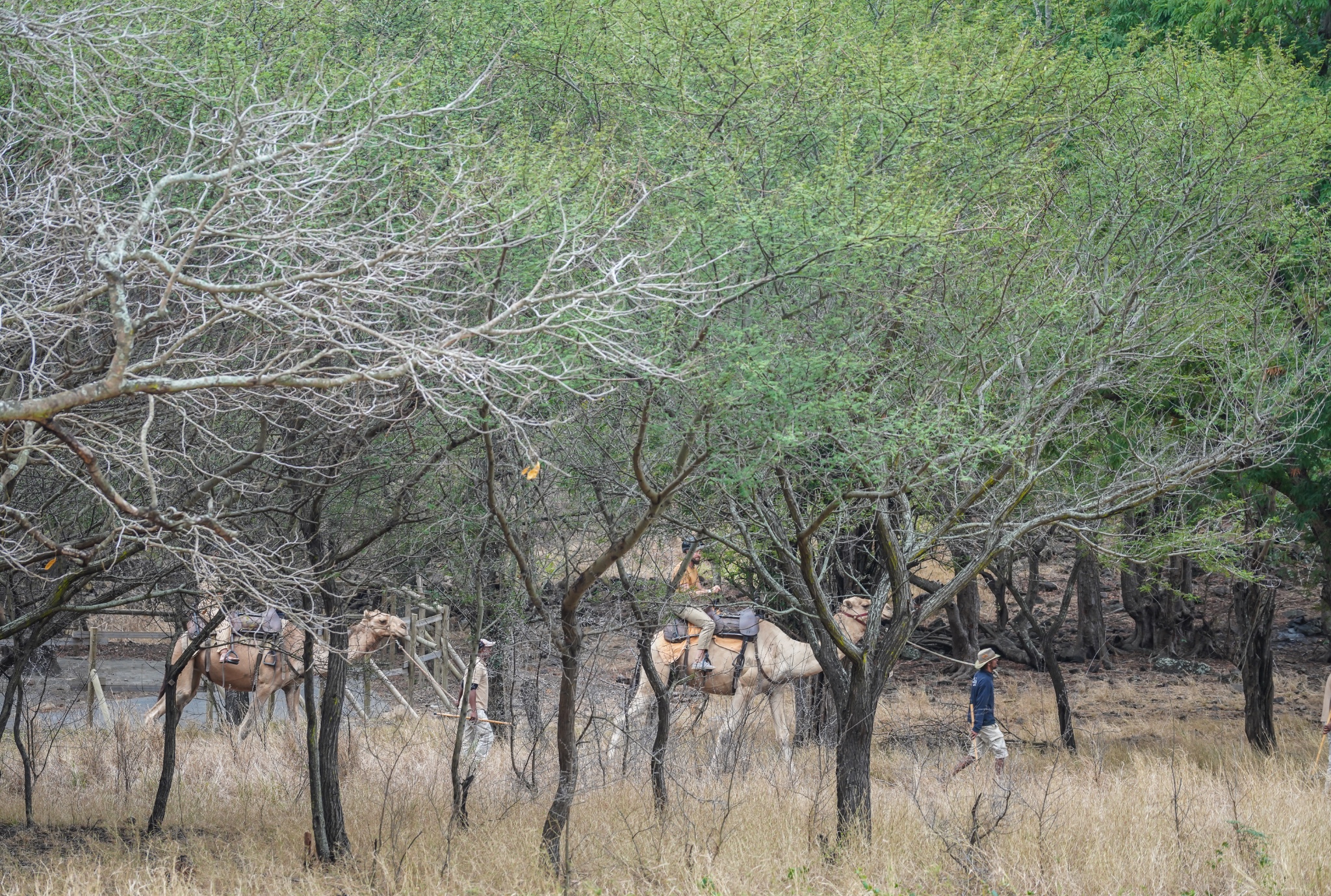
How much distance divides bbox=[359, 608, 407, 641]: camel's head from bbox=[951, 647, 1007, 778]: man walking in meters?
6.91

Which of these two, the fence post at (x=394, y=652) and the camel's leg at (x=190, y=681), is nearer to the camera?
the camel's leg at (x=190, y=681)

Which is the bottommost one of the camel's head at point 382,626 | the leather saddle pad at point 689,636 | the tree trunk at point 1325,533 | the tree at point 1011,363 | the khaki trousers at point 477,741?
the khaki trousers at point 477,741

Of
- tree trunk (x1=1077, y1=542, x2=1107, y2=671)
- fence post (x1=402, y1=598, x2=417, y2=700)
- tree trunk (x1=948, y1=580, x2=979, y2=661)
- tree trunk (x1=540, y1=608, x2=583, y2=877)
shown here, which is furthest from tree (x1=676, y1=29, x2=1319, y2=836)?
tree trunk (x1=1077, y1=542, x2=1107, y2=671)

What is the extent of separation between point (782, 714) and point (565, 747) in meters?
6.48

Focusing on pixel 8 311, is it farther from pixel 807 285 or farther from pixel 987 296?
pixel 987 296

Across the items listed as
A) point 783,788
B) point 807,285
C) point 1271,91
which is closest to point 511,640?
point 783,788

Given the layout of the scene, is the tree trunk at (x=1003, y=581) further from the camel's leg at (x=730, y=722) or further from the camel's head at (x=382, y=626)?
the camel's head at (x=382, y=626)

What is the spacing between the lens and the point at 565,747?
26.6 ft

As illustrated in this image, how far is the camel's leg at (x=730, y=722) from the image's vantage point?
11906 mm

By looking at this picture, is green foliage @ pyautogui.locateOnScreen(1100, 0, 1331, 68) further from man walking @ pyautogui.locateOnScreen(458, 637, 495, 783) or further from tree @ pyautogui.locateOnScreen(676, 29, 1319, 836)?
man walking @ pyautogui.locateOnScreen(458, 637, 495, 783)

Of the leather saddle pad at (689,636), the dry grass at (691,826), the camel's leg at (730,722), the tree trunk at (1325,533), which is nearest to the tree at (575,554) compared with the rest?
the dry grass at (691,826)

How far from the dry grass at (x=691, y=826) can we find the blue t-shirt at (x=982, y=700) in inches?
22.6

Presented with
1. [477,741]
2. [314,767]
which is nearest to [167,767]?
[314,767]

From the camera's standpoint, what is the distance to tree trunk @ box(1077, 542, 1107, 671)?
21.6 metres
